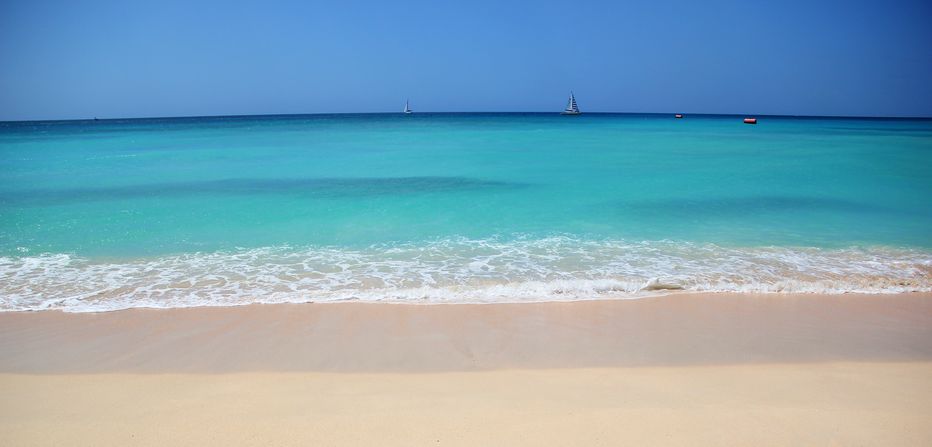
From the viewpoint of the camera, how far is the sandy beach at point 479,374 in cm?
287

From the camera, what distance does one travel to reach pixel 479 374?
365cm

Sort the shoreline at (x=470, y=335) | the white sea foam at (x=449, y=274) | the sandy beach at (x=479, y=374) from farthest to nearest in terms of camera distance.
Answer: the white sea foam at (x=449, y=274)
the shoreline at (x=470, y=335)
the sandy beach at (x=479, y=374)

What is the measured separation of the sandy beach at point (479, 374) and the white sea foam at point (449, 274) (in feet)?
1.23

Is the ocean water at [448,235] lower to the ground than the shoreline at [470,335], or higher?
higher

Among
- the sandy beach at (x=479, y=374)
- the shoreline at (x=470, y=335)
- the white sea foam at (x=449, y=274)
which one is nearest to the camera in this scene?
the sandy beach at (x=479, y=374)

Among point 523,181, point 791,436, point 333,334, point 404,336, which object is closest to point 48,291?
point 333,334

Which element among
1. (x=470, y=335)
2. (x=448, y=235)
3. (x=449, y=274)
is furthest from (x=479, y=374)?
(x=448, y=235)

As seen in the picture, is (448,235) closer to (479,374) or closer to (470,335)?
(470,335)

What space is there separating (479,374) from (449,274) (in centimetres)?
256

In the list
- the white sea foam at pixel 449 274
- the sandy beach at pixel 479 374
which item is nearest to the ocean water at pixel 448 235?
the white sea foam at pixel 449 274

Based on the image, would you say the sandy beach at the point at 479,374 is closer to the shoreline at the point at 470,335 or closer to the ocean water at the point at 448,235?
the shoreline at the point at 470,335

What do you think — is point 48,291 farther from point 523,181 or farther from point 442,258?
point 523,181

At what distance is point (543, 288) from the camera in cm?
555

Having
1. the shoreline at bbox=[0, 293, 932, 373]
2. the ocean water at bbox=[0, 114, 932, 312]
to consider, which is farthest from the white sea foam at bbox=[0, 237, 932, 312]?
the shoreline at bbox=[0, 293, 932, 373]
